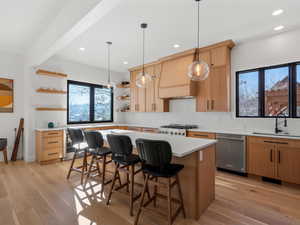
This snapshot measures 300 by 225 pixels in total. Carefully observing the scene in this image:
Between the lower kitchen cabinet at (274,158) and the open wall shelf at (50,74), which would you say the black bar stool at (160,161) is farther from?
the open wall shelf at (50,74)

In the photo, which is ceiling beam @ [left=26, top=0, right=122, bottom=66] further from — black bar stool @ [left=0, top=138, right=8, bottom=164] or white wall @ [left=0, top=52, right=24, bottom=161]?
black bar stool @ [left=0, top=138, right=8, bottom=164]

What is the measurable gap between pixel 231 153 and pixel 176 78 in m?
2.28

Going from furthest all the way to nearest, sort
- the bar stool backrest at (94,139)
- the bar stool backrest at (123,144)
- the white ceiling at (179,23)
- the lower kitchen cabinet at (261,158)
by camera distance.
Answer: the lower kitchen cabinet at (261,158) < the bar stool backrest at (94,139) < the white ceiling at (179,23) < the bar stool backrest at (123,144)

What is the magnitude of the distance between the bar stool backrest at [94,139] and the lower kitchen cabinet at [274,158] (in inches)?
113

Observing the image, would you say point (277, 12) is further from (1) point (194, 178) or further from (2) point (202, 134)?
(1) point (194, 178)

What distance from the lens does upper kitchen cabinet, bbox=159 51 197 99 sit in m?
4.14

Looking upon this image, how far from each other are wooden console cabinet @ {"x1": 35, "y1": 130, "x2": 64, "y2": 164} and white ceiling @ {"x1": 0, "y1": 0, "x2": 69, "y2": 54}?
7.29ft

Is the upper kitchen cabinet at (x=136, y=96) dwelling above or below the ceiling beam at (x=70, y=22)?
below

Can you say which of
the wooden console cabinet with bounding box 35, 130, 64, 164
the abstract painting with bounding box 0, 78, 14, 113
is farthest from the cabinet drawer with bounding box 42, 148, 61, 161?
the abstract painting with bounding box 0, 78, 14, 113

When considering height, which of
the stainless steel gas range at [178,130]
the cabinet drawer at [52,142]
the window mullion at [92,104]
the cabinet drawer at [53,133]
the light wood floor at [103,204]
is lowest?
the light wood floor at [103,204]

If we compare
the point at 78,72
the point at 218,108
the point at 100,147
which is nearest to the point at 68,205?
the point at 100,147

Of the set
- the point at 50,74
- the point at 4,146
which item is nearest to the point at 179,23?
the point at 50,74

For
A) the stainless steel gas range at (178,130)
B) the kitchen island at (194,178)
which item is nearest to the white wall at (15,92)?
the stainless steel gas range at (178,130)

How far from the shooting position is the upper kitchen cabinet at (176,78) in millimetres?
4141
